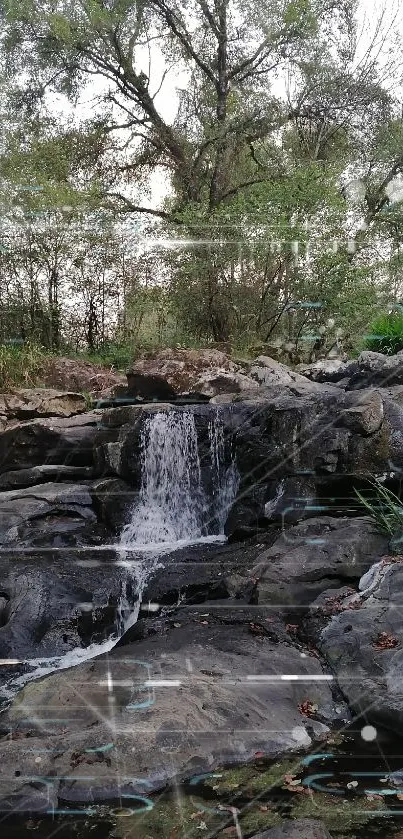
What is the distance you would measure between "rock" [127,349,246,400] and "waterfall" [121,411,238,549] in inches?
61.8

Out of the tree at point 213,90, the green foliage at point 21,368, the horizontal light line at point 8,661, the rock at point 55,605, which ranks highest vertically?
the tree at point 213,90

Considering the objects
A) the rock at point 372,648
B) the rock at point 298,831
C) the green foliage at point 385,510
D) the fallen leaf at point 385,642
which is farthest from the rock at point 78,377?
the rock at point 298,831

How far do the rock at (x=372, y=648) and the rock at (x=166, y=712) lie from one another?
6.1 inches

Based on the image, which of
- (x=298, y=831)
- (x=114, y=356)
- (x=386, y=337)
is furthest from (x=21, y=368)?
(x=298, y=831)

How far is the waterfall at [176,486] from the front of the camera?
790 centimetres

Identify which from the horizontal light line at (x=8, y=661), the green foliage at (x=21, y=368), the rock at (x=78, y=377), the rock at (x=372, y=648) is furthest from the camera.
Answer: the green foliage at (x=21, y=368)

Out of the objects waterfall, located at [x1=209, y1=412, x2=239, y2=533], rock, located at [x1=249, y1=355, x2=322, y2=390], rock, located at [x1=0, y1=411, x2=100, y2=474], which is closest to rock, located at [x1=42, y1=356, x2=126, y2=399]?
rock, located at [x1=0, y1=411, x2=100, y2=474]

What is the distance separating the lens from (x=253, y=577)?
18.0 feet

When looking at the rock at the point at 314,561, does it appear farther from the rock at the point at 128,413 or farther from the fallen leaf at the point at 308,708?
the rock at the point at 128,413

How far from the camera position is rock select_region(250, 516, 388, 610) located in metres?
5.22

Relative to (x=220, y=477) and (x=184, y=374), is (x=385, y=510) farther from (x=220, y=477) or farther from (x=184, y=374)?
(x=184, y=374)

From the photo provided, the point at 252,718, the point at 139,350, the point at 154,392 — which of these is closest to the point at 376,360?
the point at 154,392

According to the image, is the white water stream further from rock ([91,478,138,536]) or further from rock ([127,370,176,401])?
rock ([127,370,176,401])

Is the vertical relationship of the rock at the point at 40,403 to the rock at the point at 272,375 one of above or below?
below
